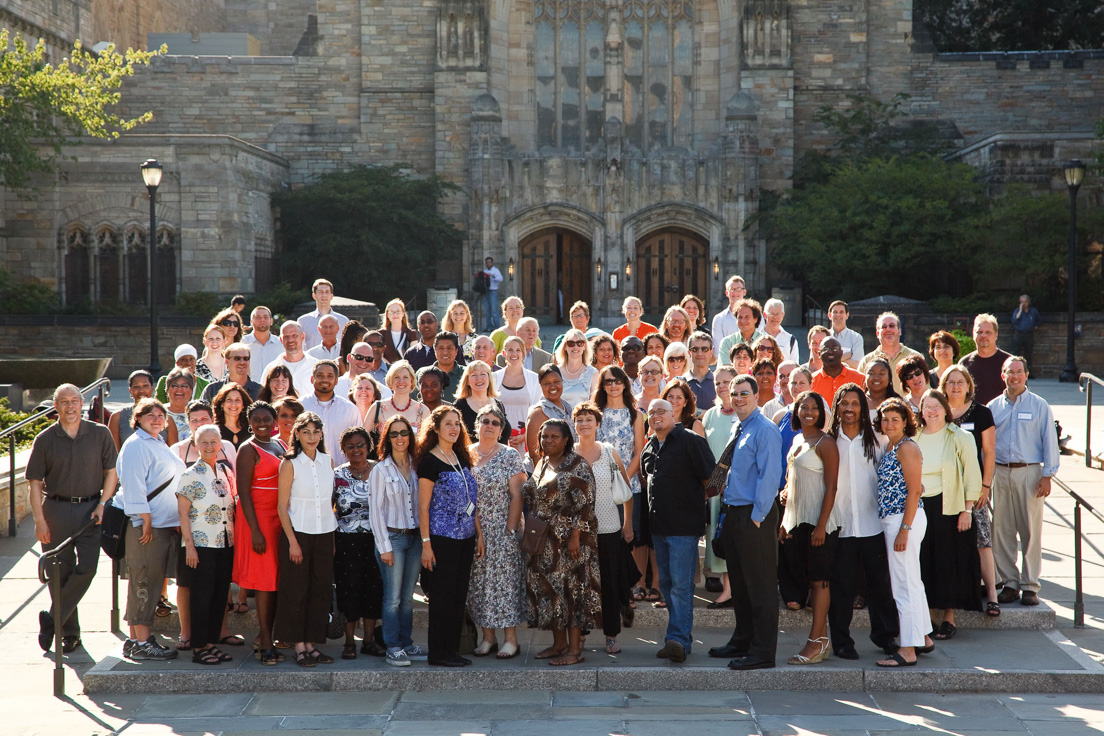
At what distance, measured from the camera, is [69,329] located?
2141 centimetres

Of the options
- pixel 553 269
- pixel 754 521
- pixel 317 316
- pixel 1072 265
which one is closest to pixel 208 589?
pixel 754 521

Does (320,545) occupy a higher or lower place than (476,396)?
lower

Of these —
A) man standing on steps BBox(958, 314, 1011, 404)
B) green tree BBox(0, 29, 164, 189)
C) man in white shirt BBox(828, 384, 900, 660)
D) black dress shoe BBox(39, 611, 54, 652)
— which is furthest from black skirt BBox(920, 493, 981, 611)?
green tree BBox(0, 29, 164, 189)

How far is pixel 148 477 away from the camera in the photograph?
7598 millimetres

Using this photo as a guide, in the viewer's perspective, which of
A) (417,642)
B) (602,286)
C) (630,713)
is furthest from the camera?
(602,286)

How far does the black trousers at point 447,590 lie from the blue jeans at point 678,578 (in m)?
1.23

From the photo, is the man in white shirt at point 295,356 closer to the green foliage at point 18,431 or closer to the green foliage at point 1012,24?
the green foliage at point 18,431

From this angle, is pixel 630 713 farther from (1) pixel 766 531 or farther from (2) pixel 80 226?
(2) pixel 80 226

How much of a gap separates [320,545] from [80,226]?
1981cm

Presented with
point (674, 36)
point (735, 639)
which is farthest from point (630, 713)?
point (674, 36)

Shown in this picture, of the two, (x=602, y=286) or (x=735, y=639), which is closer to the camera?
(x=735, y=639)

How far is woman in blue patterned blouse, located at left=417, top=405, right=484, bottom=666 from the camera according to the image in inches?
289

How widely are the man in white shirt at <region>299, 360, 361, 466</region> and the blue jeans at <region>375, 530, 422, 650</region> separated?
105 centimetres

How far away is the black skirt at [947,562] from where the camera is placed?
7887mm
